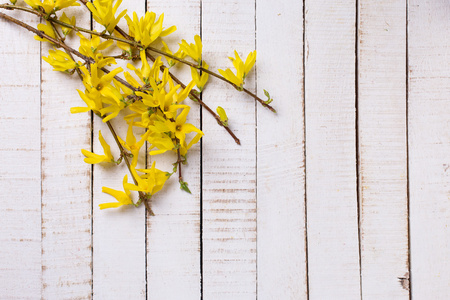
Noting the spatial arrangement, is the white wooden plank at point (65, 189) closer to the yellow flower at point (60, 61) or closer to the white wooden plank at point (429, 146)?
the yellow flower at point (60, 61)

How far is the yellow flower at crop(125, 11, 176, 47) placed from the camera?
69 centimetres

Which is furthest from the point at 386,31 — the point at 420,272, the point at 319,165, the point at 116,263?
the point at 116,263

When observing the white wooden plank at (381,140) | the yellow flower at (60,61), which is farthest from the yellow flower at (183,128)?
the white wooden plank at (381,140)

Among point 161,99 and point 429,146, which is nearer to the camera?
point 161,99

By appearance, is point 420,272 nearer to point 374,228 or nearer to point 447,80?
point 374,228

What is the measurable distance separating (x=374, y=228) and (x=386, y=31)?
376 millimetres

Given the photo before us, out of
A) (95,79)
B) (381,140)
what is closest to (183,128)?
(95,79)

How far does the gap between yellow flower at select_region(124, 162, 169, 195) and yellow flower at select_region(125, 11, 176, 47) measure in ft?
0.72

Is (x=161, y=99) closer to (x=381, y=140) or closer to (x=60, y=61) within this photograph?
(x=60, y=61)

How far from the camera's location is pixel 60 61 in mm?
705

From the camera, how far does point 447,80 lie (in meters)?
0.77

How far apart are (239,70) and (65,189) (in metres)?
0.39

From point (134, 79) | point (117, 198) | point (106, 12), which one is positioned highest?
point (106, 12)

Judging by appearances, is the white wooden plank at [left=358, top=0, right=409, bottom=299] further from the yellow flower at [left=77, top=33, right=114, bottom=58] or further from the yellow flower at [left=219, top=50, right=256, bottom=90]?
the yellow flower at [left=77, top=33, right=114, bottom=58]
